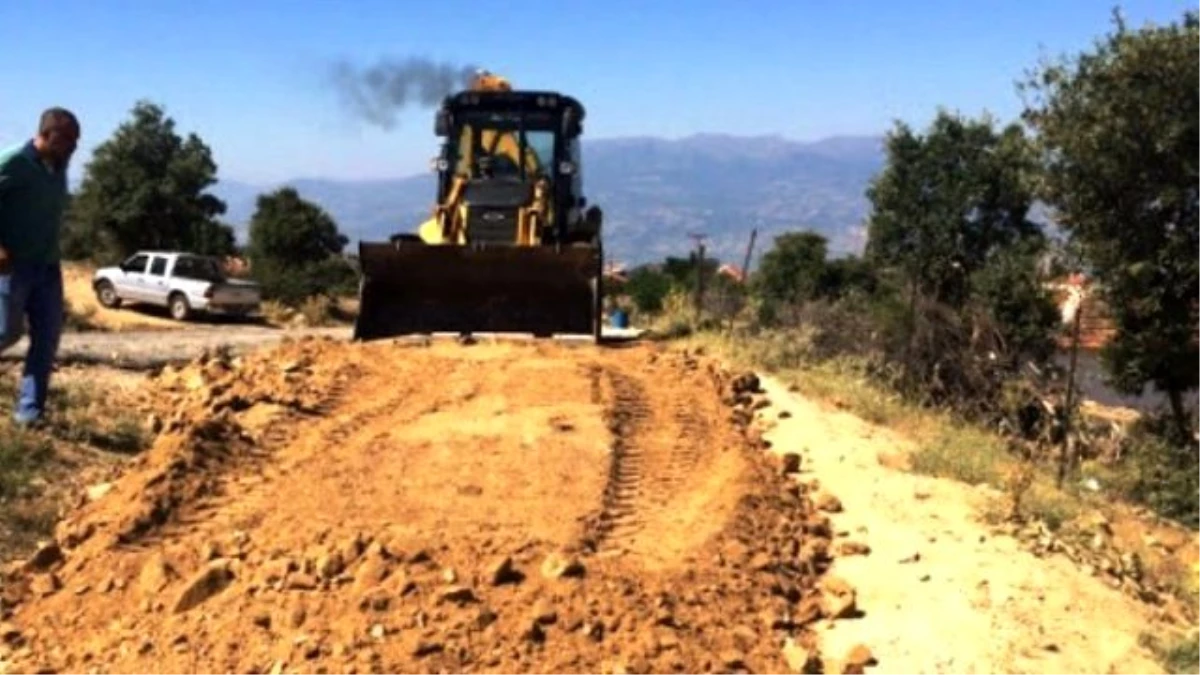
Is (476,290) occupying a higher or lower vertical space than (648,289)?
lower

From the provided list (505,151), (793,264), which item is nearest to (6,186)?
(505,151)

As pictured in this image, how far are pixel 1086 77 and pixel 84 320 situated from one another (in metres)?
19.9

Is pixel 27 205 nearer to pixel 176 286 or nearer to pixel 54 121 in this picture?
pixel 54 121

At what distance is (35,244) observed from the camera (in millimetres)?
7836

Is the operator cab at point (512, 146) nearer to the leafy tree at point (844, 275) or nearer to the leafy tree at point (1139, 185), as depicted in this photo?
the leafy tree at point (1139, 185)

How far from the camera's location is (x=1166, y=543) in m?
9.59

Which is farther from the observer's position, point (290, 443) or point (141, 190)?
point (141, 190)

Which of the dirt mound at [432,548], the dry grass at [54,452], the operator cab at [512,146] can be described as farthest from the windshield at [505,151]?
the dry grass at [54,452]

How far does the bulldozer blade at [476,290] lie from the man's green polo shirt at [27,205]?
5.97 m

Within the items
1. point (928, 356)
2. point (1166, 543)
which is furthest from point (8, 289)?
point (928, 356)

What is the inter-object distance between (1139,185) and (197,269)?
71.5 ft

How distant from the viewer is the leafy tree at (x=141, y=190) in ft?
131

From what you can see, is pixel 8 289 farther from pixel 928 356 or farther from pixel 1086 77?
pixel 1086 77

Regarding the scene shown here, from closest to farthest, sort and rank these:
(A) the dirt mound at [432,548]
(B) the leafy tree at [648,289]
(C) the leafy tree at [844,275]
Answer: (A) the dirt mound at [432,548], (B) the leafy tree at [648,289], (C) the leafy tree at [844,275]
